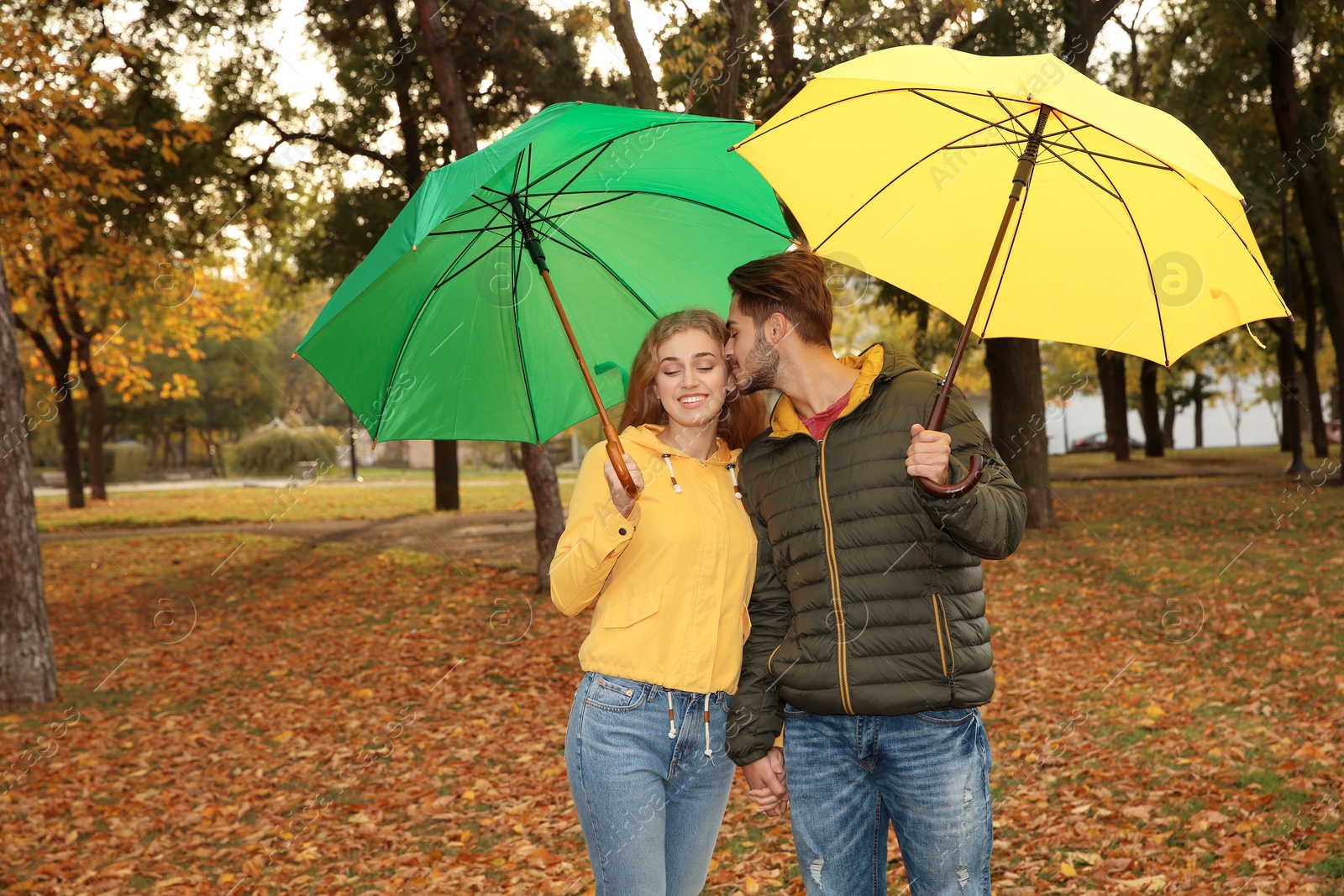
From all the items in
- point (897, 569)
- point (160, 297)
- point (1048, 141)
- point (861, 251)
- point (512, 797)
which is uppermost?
point (160, 297)

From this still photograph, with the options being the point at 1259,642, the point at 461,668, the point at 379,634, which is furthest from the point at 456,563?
the point at 1259,642

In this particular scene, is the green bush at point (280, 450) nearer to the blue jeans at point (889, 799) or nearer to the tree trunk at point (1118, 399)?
the tree trunk at point (1118, 399)

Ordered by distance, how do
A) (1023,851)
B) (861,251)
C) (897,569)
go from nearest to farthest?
(897,569), (861,251), (1023,851)

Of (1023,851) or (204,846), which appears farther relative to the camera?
(204,846)

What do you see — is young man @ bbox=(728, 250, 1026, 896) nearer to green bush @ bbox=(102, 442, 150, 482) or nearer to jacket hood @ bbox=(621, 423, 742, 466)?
jacket hood @ bbox=(621, 423, 742, 466)

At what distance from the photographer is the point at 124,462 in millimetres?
46062

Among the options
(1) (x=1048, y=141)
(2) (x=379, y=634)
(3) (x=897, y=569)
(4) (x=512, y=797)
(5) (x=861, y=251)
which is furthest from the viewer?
(2) (x=379, y=634)

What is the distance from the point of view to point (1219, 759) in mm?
6113

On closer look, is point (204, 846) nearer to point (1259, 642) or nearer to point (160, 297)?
point (1259, 642)

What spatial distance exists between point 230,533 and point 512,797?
1442 cm

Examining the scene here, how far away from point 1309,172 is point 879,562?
18.2m

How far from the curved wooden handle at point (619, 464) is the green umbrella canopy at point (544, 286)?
0.77 m

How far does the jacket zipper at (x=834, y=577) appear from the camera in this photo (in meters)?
2.62

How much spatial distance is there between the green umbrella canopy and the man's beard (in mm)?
726
